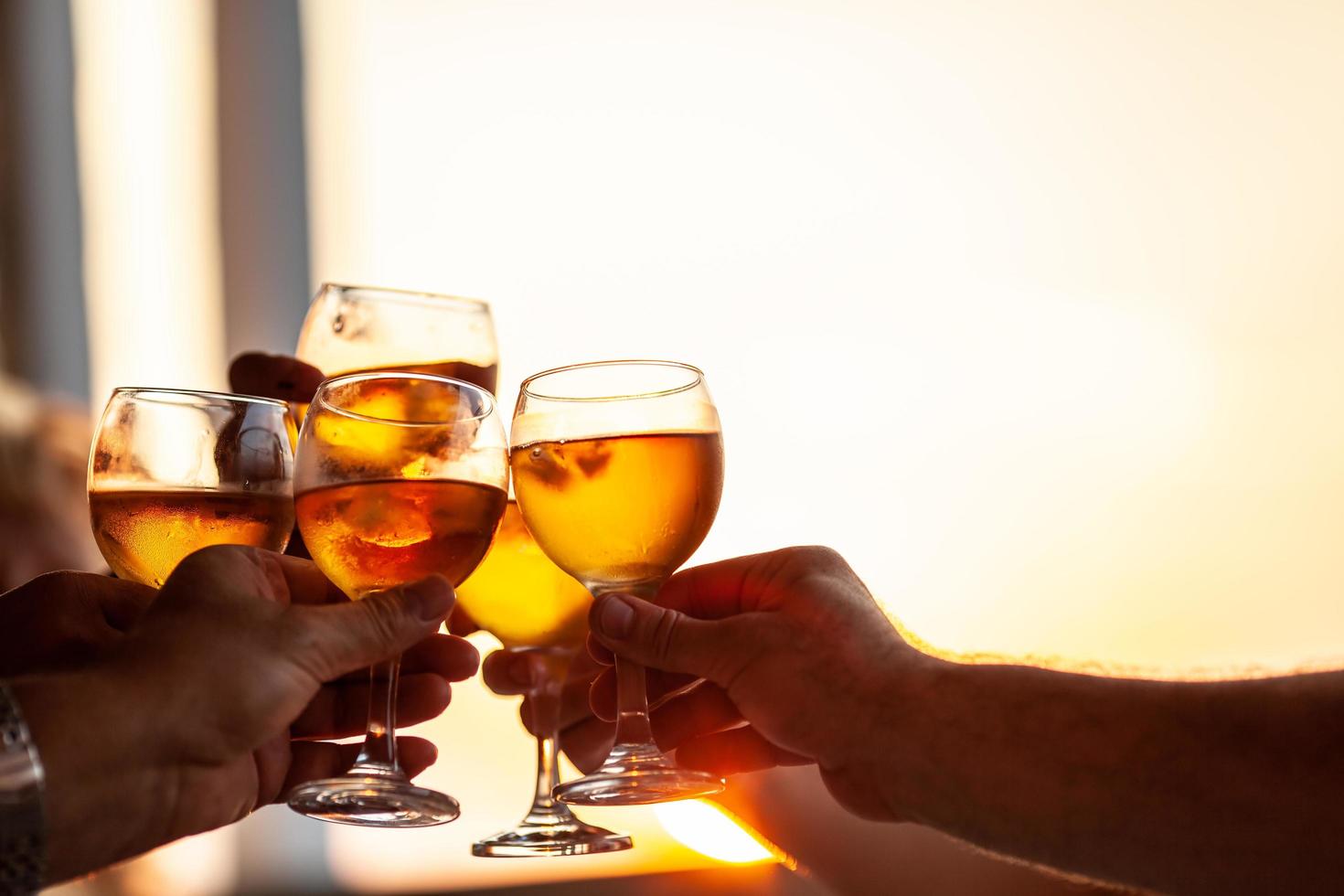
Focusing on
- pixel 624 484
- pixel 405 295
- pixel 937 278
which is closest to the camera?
pixel 624 484

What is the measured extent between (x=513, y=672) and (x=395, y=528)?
20.1 inches

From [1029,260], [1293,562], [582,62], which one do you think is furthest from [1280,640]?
[582,62]

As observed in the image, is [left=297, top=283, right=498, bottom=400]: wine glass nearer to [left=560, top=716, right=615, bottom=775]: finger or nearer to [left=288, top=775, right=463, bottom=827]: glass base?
[left=560, top=716, right=615, bottom=775]: finger

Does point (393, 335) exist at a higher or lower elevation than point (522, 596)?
higher

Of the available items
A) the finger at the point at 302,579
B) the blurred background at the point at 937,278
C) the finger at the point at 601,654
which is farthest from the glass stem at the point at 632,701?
the blurred background at the point at 937,278

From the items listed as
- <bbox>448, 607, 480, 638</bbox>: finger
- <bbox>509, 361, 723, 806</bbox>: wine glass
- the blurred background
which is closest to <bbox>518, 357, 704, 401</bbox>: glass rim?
<bbox>509, 361, 723, 806</bbox>: wine glass

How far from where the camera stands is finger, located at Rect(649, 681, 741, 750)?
5.03 ft

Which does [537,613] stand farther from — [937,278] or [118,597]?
[937,278]

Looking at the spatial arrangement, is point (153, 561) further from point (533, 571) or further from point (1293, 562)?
point (1293, 562)

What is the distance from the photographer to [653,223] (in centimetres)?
423

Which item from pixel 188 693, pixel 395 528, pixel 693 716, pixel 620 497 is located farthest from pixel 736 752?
pixel 188 693

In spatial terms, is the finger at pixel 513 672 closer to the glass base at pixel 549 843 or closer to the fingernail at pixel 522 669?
the fingernail at pixel 522 669

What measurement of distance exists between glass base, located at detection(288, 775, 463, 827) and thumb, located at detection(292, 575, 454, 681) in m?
0.11

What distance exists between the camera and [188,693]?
1.09 m
